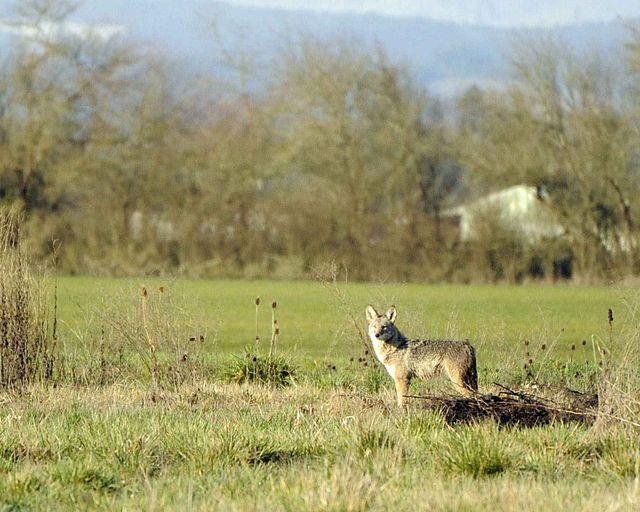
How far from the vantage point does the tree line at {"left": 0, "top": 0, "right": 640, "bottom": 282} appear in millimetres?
47094

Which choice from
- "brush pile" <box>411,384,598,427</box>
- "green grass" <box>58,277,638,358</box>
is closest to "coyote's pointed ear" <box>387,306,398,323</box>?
"brush pile" <box>411,384,598,427</box>

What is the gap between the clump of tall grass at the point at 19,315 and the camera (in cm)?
1172

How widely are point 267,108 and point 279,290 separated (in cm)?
2297

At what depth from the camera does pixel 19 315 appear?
11867 millimetres

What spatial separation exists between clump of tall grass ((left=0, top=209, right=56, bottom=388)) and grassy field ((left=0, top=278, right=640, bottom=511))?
27 centimetres

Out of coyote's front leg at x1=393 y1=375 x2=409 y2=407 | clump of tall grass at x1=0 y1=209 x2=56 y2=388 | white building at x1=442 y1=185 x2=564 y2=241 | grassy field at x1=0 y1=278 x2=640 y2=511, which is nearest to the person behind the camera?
grassy field at x1=0 y1=278 x2=640 y2=511

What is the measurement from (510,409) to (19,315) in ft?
17.6

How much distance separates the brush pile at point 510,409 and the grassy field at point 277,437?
20 centimetres

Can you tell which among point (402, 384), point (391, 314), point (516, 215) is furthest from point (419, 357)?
point (516, 215)

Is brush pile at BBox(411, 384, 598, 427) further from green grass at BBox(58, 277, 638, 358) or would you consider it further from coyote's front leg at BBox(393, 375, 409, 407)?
green grass at BBox(58, 277, 638, 358)

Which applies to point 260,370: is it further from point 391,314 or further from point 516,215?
point 516,215

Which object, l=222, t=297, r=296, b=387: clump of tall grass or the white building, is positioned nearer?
l=222, t=297, r=296, b=387: clump of tall grass

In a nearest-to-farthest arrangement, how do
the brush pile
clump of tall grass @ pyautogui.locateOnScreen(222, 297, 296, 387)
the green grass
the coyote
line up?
1. the brush pile
2. the coyote
3. clump of tall grass @ pyautogui.locateOnScreen(222, 297, 296, 387)
4. the green grass

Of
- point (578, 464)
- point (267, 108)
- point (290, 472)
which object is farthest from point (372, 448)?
point (267, 108)
